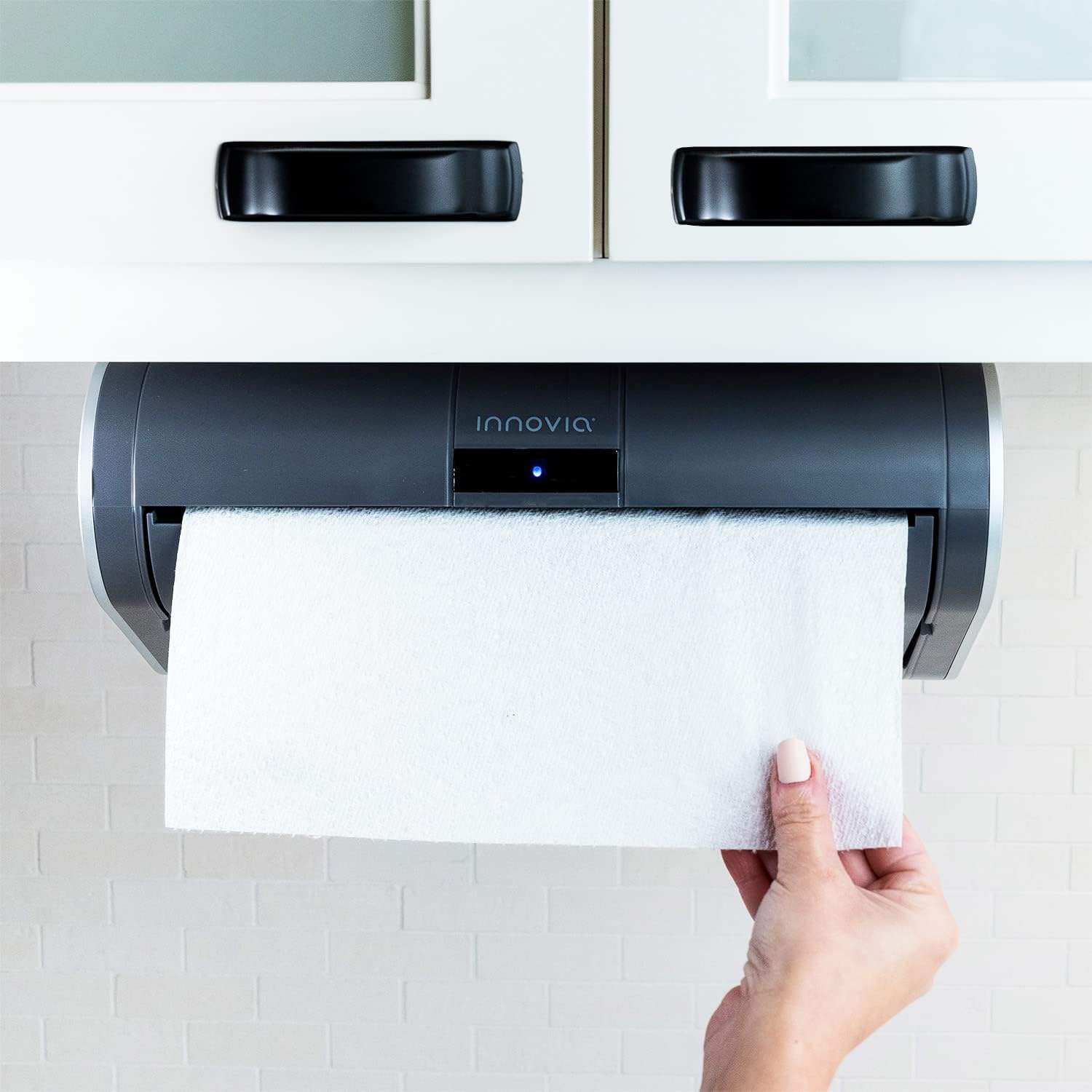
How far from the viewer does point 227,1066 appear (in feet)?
4.23

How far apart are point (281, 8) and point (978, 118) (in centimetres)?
35

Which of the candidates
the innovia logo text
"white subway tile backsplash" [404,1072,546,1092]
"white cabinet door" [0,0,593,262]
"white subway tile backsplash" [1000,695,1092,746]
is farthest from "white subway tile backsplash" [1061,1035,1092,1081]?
"white cabinet door" [0,0,593,262]

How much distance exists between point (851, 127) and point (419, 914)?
1009mm

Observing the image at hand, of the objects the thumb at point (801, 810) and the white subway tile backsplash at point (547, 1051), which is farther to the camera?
the white subway tile backsplash at point (547, 1051)

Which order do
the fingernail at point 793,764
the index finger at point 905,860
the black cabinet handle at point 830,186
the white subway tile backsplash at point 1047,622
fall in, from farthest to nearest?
the white subway tile backsplash at point 1047,622 → the index finger at point 905,860 → the fingernail at point 793,764 → the black cabinet handle at point 830,186

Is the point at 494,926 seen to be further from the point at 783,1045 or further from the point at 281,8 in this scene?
the point at 281,8

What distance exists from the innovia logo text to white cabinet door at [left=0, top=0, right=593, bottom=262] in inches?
5.5

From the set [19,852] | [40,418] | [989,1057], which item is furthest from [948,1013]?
[40,418]

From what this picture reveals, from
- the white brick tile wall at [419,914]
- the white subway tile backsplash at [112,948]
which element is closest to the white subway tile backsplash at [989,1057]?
the white brick tile wall at [419,914]

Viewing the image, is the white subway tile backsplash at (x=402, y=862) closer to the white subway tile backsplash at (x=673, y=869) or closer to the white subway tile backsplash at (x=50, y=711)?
the white subway tile backsplash at (x=673, y=869)

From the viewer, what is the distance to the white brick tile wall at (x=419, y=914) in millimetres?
1174

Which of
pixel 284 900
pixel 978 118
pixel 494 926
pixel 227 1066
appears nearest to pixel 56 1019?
pixel 227 1066

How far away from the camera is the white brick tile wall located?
1174mm

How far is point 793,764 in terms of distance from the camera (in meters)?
0.63
